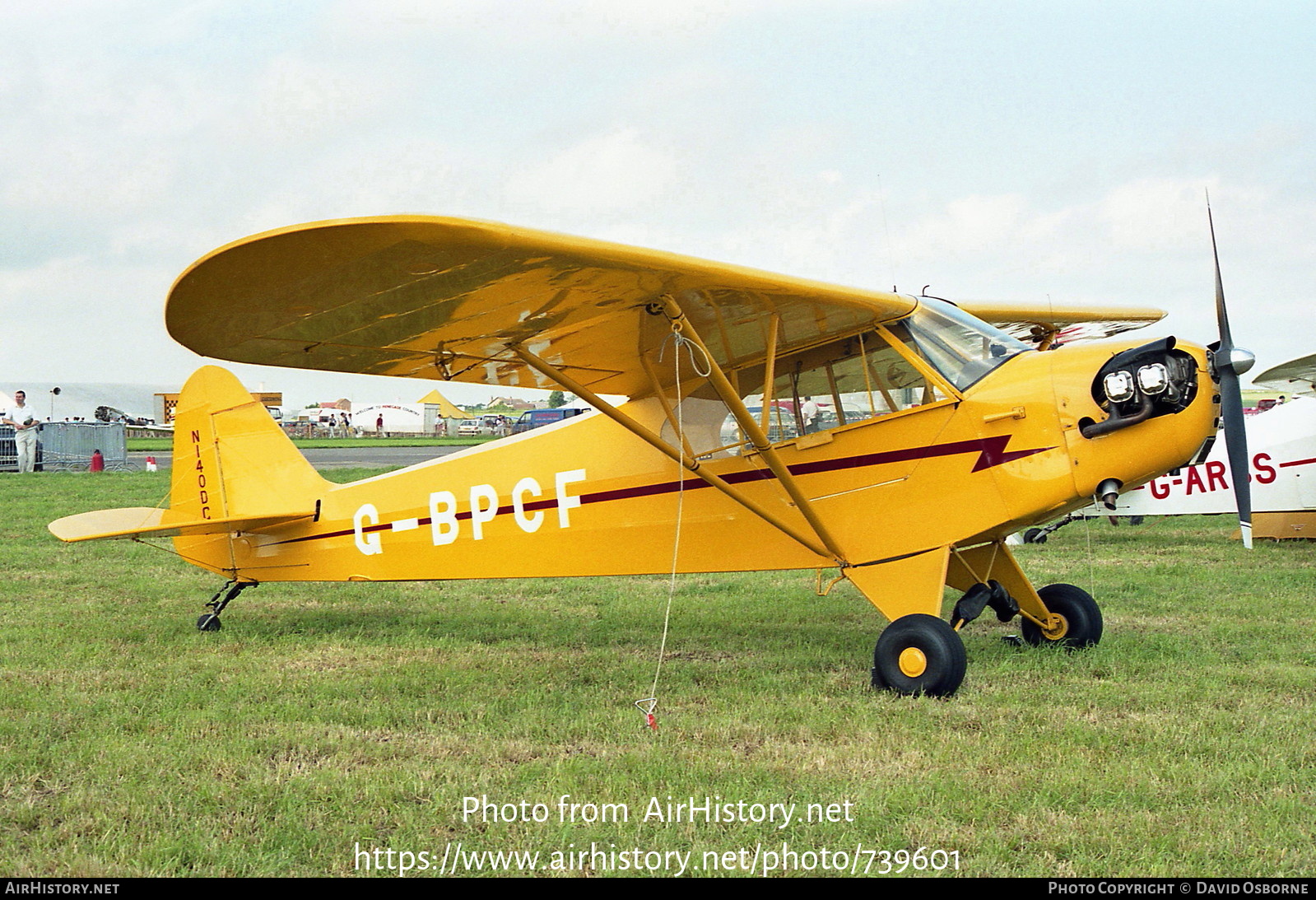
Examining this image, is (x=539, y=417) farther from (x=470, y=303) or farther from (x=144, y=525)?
(x=470, y=303)

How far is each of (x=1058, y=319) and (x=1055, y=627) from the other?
3128 millimetres

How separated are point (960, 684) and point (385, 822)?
9.82ft

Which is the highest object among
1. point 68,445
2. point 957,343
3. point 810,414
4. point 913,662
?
point 68,445

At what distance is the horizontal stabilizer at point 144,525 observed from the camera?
652 centimetres

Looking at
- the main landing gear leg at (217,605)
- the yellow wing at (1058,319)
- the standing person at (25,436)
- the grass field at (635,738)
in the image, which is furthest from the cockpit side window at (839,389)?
the standing person at (25,436)

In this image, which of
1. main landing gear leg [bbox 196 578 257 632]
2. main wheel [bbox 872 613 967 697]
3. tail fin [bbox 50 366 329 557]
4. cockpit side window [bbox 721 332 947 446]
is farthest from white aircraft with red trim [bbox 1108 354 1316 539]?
main landing gear leg [bbox 196 578 257 632]

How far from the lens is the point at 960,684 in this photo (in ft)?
16.7

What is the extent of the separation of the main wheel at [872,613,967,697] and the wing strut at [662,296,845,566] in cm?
63

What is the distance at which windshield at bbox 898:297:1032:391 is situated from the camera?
17.9 feet

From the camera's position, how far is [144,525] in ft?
22.0

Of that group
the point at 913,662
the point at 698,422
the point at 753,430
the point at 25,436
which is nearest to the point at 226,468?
the point at 698,422

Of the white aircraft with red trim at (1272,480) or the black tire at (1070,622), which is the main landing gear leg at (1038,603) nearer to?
the black tire at (1070,622)
